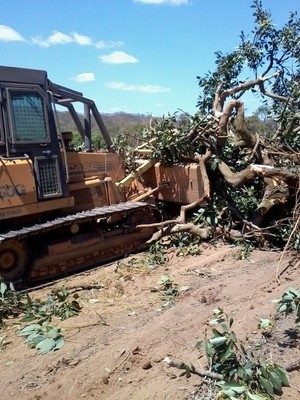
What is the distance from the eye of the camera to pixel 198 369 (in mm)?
3379

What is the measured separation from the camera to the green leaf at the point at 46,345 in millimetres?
4352

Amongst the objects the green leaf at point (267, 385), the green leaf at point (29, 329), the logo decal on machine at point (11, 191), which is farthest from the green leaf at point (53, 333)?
the logo decal on machine at point (11, 191)

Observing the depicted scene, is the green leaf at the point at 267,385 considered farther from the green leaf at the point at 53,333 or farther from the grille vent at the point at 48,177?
the grille vent at the point at 48,177

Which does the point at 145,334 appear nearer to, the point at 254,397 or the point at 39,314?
the point at 39,314

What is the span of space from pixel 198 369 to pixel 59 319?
2148 millimetres

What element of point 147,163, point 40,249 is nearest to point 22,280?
point 40,249

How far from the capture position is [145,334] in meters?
4.36

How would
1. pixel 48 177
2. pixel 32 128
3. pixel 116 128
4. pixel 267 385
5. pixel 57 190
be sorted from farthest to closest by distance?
pixel 116 128 → pixel 57 190 → pixel 48 177 → pixel 32 128 → pixel 267 385

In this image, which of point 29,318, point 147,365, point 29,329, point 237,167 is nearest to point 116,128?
point 237,167

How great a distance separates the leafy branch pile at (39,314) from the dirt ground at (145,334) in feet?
0.33

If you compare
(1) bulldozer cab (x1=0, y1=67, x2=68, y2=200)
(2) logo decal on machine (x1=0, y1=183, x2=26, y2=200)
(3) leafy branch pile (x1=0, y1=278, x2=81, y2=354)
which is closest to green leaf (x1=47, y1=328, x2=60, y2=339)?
(3) leafy branch pile (x1=0, y1=278, x2=81, y2=354)

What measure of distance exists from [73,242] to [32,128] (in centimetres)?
176

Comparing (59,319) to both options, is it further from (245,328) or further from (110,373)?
(245,328)

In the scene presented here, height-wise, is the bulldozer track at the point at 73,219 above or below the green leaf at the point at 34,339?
above
